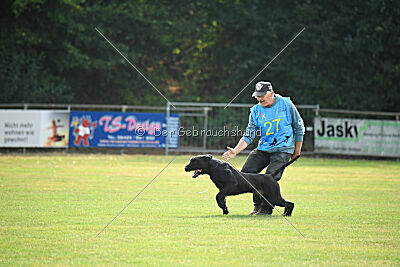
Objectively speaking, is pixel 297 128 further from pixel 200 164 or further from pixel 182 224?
pixel 182 224

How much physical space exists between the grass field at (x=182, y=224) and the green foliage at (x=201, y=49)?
1358 centimetres

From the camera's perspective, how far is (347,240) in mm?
7461

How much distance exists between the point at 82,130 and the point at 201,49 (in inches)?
526

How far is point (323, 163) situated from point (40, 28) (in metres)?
14.9

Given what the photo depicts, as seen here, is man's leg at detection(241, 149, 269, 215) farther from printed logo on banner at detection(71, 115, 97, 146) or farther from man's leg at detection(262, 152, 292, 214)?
printed logo on banner at detection(71, 115, 97, 146)

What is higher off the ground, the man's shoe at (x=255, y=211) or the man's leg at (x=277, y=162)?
the man's leg at (x=277, y=162)

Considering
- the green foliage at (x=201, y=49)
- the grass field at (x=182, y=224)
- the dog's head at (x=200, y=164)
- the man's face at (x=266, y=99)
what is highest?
the green foliage at (x=201, y=49)

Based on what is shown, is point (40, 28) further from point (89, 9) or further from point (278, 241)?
point (278, 241)

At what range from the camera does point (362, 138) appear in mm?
24594

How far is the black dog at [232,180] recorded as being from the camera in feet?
30.0

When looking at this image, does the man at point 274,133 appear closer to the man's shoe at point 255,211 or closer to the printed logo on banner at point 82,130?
the man's shoe at point 255,211

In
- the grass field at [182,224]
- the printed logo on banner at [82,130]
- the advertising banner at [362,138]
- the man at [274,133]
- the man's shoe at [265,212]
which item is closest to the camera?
the grass field at [182,224]

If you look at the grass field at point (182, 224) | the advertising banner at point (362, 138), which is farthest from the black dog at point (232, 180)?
the advertising banner at point (362, 138)

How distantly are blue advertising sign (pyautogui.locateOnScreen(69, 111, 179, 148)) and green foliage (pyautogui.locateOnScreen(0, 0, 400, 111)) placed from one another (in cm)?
491
